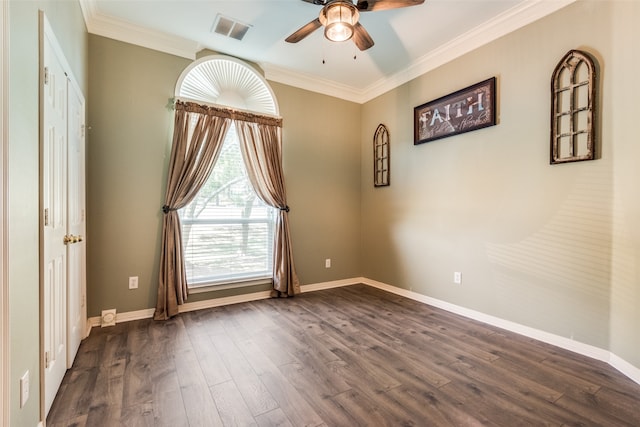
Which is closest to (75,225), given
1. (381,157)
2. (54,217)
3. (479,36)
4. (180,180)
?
(54,217)

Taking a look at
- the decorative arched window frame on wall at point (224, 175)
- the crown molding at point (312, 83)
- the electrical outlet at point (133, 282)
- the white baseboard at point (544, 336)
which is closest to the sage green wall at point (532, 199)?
the white baseboard at point (544, 336)

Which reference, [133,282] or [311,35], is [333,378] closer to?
[133,282]

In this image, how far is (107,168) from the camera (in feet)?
9.27

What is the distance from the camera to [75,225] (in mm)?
2240

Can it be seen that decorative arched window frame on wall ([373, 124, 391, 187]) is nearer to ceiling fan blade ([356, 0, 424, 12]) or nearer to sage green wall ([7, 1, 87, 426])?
ceiling fan blade ([356, 0, 424, 12])

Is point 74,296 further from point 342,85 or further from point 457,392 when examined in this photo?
point 342,85

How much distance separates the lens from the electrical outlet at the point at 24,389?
120 centimetres

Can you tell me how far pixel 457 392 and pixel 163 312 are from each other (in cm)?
271

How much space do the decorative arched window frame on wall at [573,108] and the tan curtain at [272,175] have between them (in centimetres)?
277

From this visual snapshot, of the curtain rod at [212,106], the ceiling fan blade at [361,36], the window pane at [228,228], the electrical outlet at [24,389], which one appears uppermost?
the ceiling fan blade at [361,36]

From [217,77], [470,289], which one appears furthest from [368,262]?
[217,77]

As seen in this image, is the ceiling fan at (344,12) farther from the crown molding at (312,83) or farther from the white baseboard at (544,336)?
the white baseboard at (544,336)

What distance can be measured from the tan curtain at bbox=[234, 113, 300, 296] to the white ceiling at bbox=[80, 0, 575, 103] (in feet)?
2.31

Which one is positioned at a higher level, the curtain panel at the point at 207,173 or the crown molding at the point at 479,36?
the crown molding at the point at 479,36
